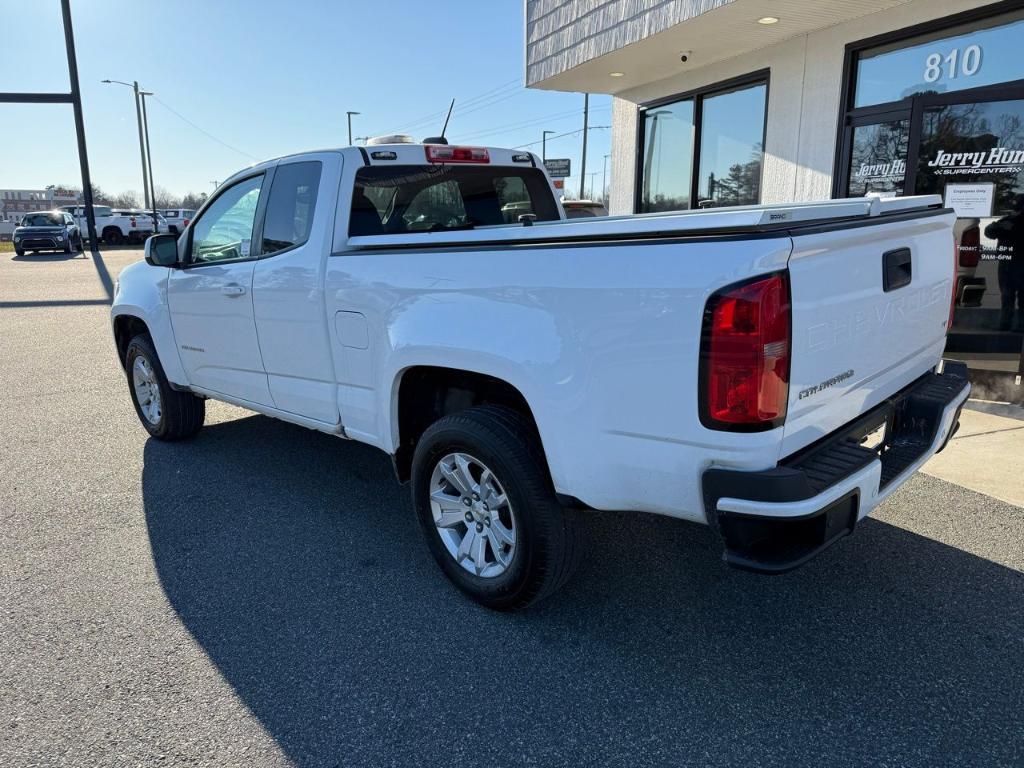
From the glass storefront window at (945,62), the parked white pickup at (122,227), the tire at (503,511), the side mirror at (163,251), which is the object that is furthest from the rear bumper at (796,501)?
the parked white pickup at (122,227)

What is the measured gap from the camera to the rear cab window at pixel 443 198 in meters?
3.83

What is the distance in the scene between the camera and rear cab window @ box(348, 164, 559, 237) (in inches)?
151

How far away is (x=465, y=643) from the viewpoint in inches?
112

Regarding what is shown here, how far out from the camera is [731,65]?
830cm

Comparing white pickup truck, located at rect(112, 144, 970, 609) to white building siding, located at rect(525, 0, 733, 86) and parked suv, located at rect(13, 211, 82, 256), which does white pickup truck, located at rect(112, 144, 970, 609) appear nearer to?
white building siding, located at rect(525, 0, 733, 86)

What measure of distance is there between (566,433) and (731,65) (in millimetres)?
7195

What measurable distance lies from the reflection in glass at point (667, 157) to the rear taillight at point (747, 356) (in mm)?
7768

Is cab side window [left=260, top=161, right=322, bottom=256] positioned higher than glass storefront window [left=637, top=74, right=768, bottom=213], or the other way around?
glass storefront window [left=637, top=74, right=768, bottom=213]

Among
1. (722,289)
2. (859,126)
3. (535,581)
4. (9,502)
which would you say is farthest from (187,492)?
(859,126)

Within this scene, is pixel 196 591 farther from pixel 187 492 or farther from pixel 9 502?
pixel 9 502

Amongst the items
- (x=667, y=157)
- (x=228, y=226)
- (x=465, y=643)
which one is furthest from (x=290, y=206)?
(x=667, y=157)

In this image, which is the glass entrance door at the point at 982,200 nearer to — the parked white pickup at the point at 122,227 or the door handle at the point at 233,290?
the door handle at the point at 233,290

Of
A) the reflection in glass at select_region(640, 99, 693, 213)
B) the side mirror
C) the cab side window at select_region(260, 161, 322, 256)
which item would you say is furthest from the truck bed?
the reflection in glass at select_region(640, 99, 693, 213)

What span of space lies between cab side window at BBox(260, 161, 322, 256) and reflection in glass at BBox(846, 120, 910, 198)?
5.42 metres
